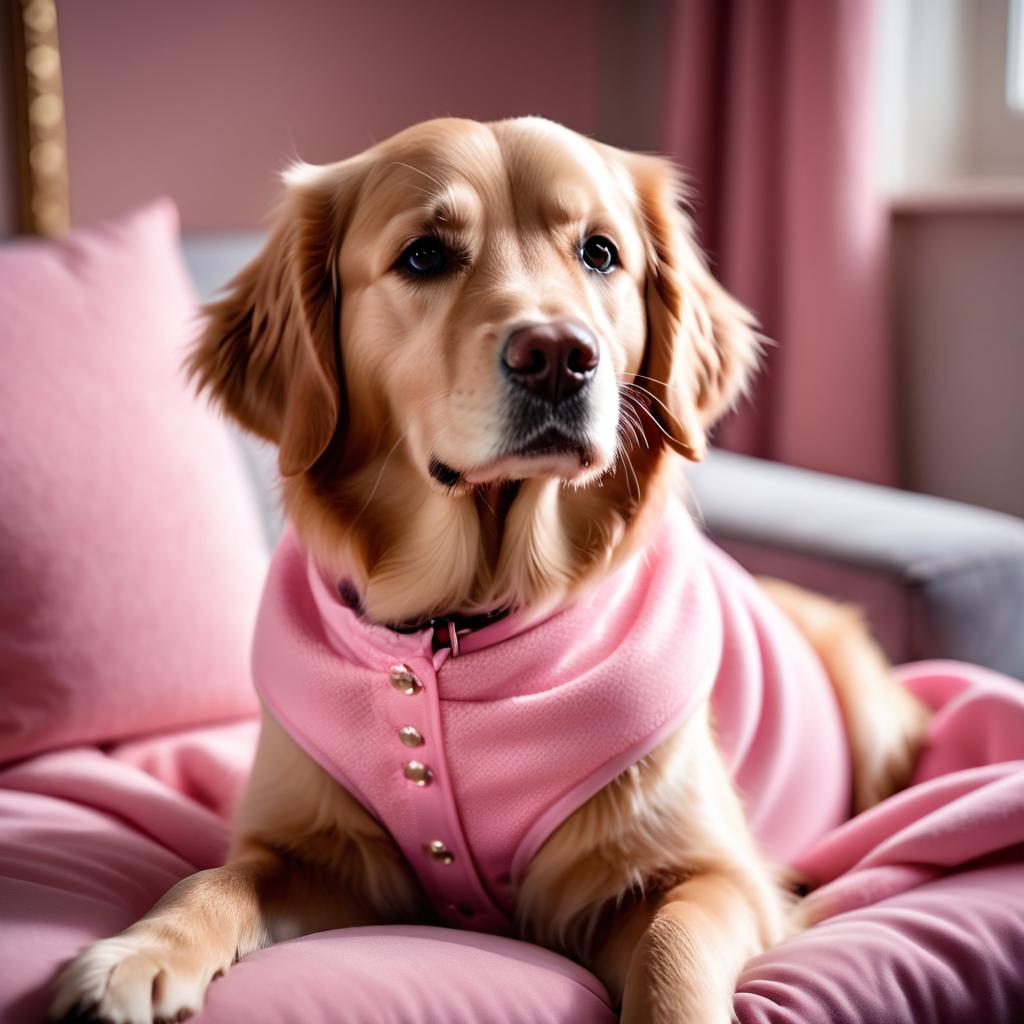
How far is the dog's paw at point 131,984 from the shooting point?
3.56 ft

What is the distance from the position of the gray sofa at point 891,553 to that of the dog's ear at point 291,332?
0.31 m

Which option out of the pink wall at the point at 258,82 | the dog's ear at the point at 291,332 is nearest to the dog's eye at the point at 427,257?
the dog's ear at the point at 291,332

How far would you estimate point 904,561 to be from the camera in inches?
79.7

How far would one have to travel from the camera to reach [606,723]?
1371mm

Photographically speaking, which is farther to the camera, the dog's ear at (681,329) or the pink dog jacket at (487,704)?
the dog's ear at (681,329)

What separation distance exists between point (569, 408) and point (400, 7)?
2.08 metres

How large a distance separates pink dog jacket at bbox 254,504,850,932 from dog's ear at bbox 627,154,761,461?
0.17 metres

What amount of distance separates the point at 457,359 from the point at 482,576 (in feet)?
0.97

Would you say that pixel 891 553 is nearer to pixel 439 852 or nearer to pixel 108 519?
pixel 439 852

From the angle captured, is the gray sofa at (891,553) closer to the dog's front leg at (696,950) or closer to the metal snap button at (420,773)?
the metal snap button at (420,773)

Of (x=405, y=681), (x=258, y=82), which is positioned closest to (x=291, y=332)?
(x=405, y=681)

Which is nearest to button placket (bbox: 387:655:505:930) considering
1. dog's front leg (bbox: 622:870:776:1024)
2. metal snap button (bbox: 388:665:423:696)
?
metal snap button (bbox: 388:665:423:696)

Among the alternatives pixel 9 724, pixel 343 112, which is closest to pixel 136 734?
pixel 9 724

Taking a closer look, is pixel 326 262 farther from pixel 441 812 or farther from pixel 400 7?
pixel 400 7
